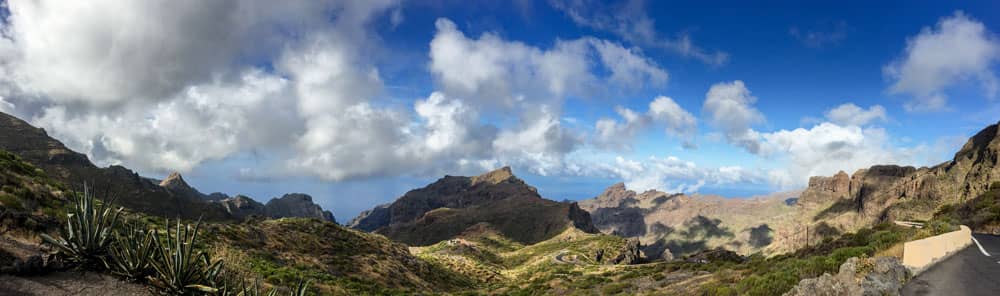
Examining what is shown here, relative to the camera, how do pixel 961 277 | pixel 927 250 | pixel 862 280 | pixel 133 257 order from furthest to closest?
pixel 927 250, pixel 961 277, pixel 862 280, pixel 133 257

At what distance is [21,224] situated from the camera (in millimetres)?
12180

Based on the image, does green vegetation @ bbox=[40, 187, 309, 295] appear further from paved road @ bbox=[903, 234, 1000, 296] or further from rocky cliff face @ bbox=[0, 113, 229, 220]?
rocky cliff face @ bbox=[0, 113, 229, 220]

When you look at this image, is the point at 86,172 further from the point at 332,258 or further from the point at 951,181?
the point at 951,181

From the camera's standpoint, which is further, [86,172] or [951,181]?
[951,181]

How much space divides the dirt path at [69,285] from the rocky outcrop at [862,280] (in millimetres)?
18621

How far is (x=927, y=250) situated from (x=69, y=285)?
28622mm

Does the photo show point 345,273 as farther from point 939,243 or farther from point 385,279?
point 939,243

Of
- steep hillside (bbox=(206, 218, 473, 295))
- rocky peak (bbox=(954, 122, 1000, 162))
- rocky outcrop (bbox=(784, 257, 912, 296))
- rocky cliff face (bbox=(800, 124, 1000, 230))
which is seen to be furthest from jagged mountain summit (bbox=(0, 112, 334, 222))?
rocky peak (bbox=(954, 122, 1000, 162))

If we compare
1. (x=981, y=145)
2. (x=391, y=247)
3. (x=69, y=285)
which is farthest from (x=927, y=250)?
(x=981, y=145)

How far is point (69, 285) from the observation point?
31.5 ft

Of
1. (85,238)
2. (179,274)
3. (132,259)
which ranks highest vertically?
(85,238)

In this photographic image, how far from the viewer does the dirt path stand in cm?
891

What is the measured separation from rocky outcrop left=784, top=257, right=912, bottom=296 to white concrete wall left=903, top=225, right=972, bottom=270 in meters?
1.66

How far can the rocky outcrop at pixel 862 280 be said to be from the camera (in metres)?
13.7
